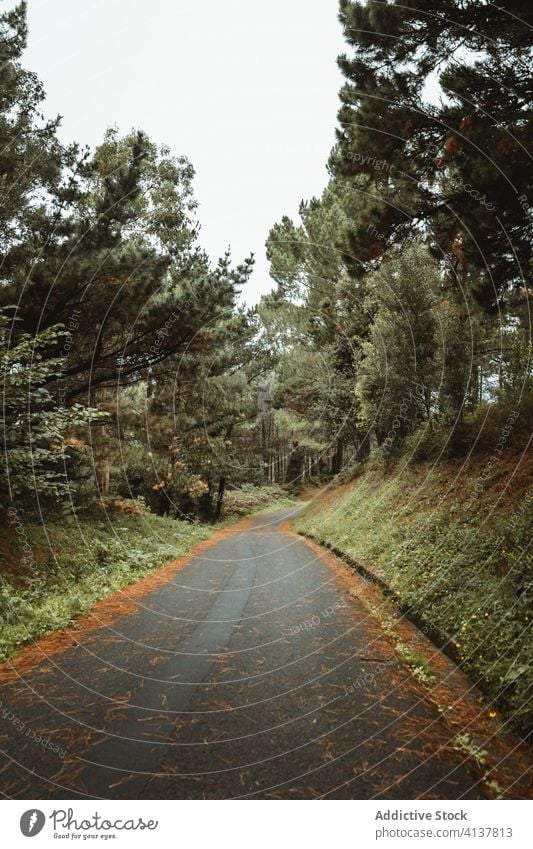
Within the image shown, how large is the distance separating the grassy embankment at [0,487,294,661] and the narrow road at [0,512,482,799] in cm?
91

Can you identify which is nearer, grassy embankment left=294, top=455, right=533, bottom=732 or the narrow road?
the narrow road

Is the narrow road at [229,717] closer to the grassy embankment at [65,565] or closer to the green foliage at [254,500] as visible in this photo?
the grassy embankment at [65,565]

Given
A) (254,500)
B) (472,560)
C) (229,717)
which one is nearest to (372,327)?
(472,560)

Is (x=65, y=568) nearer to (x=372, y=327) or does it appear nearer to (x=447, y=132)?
(x=447, y=132)

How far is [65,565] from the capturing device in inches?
326

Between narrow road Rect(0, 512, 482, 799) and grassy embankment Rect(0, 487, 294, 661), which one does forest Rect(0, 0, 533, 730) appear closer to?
grassy embankment Rect(0, 487, 294, 661)

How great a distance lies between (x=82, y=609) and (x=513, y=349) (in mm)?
9366

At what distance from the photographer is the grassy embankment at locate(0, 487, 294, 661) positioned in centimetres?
570

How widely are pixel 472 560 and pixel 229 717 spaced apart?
3.65m

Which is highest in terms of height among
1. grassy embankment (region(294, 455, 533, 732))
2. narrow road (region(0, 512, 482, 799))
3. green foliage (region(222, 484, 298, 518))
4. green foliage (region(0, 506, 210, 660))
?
grassy embankment (region(294, 455, 533, 732))

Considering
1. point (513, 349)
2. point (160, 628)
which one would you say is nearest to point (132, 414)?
point (160, 628)

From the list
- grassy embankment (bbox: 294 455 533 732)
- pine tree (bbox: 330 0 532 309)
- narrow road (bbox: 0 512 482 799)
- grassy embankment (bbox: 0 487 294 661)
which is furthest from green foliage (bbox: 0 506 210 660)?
pine tree (bbox: 330 0 532 309)
